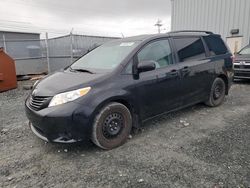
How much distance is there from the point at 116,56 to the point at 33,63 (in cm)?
911

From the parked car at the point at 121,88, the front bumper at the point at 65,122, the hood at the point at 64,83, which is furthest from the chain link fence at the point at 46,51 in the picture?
the front bumper at the point at 65,122

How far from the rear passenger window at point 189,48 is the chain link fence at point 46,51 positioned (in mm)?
6696

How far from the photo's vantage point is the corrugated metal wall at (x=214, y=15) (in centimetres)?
1213

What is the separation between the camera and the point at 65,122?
296 centimetres

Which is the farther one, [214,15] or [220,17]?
[214,15]

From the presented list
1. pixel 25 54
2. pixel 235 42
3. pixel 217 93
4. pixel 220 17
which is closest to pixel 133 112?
pixel 217 93

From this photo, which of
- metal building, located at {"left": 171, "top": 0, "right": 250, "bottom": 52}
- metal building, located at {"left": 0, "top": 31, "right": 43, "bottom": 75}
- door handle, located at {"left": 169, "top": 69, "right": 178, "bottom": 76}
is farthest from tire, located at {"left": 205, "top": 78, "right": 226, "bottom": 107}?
metal building, located at {"left": 0, "top": 31, "right": 43, "bottom": 75}

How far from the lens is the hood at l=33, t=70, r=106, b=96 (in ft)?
10.3

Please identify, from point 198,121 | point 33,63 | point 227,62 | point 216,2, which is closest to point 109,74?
point 198,121

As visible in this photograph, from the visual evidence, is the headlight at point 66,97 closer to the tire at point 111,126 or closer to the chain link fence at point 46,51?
the tire at point 111,126

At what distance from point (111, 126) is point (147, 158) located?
0.71 m

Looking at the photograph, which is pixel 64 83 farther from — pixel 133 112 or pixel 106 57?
pixel 133 112

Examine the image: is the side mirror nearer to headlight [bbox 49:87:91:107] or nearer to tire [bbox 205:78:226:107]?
headlight [bbox 49:87:91:107]

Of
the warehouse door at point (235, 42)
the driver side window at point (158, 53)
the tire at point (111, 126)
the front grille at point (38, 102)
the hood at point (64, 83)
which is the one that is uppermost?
the warehouse door at point (235, 42)
